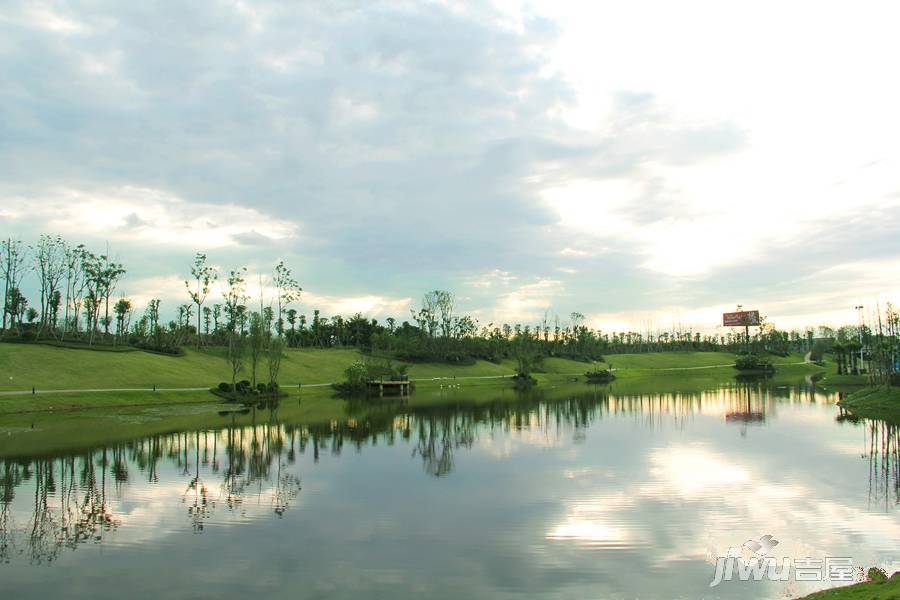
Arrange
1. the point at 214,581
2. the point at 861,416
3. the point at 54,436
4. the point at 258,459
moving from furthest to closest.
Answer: the point at 861,416 < the point at 54,436 < the point at 258,459 < the point at 214,581

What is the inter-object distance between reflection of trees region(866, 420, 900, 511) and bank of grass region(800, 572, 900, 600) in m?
8.78

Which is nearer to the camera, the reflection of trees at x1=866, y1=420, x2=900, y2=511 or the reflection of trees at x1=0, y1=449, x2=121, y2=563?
the reflection of trees at x1=0, y1=449, x2=121, y2=563

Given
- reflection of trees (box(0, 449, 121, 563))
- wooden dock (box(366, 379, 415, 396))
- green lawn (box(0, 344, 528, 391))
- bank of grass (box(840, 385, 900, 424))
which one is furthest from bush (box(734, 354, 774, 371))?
reflection of trees (box(0, 449, 121, 563))

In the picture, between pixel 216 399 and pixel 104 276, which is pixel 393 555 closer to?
pixel 216 399

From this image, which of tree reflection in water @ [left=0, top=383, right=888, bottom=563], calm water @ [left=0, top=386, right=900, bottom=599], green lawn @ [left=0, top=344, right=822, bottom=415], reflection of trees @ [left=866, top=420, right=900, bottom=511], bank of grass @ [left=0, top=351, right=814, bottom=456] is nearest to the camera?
calm water @ [left=0, top=386, right=900, bottom=599]

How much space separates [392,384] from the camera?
7950cm

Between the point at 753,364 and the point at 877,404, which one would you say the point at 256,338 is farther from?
the point at 753,364

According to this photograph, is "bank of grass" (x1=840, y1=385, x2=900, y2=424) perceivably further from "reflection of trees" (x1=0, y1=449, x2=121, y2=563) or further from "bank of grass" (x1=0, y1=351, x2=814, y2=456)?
"reflection of trees" (x1=0, y1=449, x2=121, y2=563)

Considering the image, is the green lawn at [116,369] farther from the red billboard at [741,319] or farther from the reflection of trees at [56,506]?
the red billboard at [741,319]

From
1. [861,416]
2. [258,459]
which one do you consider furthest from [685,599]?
[861,416]

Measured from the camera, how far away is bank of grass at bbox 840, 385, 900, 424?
43.8 m

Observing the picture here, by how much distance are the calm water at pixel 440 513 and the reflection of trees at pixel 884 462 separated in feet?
0.46

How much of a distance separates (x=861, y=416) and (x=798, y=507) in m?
31.5

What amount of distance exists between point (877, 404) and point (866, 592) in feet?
146
